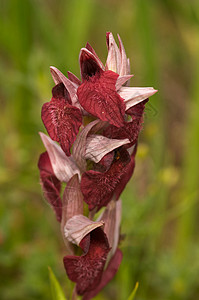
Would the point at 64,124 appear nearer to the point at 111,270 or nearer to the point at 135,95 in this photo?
the point at 135,95

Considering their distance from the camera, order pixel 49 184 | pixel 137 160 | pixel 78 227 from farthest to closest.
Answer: pixel 137 160
pixel 49 184
pixel 78 227

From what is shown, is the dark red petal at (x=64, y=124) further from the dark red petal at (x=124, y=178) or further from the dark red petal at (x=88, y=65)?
the dark red petal at (x=124, y=178)

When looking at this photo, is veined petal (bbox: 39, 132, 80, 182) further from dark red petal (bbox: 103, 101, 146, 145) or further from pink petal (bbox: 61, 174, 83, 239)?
dark red petal (bbox: 103, 101, 146, 145)

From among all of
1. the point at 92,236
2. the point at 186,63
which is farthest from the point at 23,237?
the point at 186,63

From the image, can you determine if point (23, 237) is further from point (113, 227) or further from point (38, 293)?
point (113, 227)

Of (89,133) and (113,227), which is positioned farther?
(113,227)

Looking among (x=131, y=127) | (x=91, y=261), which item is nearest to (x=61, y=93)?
(x=131, y=127)

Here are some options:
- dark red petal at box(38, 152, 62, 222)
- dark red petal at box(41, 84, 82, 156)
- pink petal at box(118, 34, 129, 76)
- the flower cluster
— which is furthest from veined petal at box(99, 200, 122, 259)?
pink petal at box(118, 34, 129, 76)
